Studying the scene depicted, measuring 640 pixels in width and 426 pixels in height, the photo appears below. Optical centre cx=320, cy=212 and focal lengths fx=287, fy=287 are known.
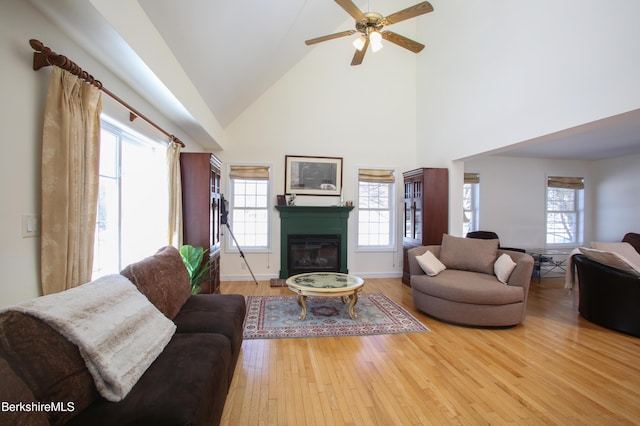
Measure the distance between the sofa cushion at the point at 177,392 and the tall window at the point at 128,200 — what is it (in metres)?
1.31

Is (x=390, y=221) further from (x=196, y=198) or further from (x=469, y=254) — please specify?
(x=196, y=198)

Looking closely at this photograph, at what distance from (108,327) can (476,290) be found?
3.34 metres

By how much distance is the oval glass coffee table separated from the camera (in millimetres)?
3217

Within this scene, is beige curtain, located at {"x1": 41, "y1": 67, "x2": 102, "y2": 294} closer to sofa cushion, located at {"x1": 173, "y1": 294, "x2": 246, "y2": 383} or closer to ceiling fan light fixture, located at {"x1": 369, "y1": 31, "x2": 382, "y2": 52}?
sofa cushion, located at {"x1": 173, "y1": 294, "x2": 246, "y2": 383}

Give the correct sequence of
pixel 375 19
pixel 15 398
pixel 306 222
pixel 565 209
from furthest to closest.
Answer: pixel 565 209 < pixel 306 222 < pixel 375 19 < pixel 15 398

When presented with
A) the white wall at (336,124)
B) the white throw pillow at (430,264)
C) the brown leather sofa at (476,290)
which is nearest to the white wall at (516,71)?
the white wall at (336,124)

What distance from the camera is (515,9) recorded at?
3.52 meters

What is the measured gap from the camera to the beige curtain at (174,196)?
3.34 m

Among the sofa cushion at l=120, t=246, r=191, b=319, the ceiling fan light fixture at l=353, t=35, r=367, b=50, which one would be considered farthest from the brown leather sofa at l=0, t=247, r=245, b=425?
the ceiling fan light fixture at l=353, t=35, r=367, b=50

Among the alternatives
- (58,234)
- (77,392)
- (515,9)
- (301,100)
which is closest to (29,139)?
(58,234)

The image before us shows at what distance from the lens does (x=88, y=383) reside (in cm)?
121

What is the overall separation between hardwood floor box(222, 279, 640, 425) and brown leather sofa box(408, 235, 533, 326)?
0.17m

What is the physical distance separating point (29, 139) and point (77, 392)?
132 cm

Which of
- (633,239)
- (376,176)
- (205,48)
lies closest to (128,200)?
(205,48)
